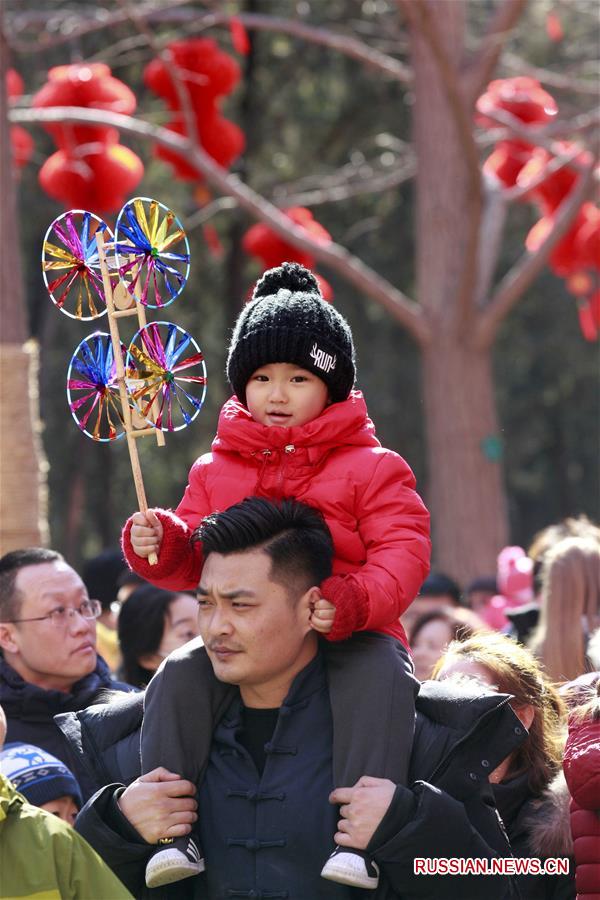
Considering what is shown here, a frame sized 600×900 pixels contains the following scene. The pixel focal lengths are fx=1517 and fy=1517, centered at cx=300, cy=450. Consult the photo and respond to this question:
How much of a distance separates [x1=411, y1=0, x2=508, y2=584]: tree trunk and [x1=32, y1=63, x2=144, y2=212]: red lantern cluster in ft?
6.87

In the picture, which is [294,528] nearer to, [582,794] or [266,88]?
[582,794]

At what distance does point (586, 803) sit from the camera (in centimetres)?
346

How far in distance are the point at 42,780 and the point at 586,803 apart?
5.51 feet

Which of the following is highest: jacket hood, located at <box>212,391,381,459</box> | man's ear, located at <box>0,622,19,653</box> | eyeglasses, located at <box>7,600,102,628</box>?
jacket hood, located at <box>212,391,381,459</box>

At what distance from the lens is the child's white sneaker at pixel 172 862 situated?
3211 millimetres

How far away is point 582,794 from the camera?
3441 millimetres

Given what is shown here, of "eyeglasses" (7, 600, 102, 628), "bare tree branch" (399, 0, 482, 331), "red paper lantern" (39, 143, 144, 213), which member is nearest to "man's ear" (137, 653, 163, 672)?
"eyeglasses" (7, 600, 102, 628)

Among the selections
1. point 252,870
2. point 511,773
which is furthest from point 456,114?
point 252,870

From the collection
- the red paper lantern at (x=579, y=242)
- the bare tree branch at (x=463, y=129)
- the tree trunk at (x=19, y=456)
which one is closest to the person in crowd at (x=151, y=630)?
the tree trunk at (x=19, y=456)

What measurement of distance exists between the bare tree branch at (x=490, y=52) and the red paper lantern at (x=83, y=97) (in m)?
2.30

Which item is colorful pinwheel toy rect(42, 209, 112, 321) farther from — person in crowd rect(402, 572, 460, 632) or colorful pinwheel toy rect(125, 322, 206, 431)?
person in crowd rect(402, 572, 460, 632)

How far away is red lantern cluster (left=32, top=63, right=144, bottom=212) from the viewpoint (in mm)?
9547

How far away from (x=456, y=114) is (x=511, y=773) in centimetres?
567

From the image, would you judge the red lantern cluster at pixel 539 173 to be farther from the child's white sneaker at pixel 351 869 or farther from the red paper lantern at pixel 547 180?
the child's white sneaker at pixel 351 869
